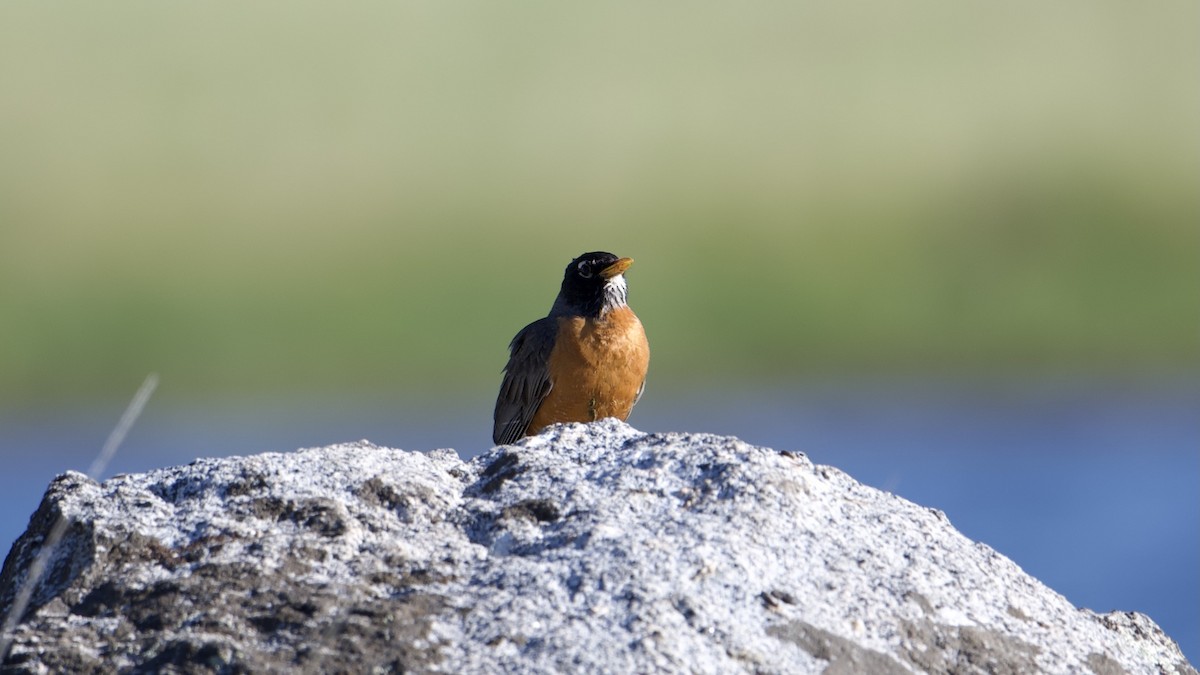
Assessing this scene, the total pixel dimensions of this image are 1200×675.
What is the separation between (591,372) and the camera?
7906mm

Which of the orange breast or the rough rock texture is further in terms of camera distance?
the orange breast

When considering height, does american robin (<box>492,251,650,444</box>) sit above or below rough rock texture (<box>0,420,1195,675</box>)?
above

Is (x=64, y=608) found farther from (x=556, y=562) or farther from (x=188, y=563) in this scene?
(x=556, y=562)

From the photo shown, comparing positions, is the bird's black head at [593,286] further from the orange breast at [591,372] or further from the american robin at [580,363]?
the orange breast at [591,372]

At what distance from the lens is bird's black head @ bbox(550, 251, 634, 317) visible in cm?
830

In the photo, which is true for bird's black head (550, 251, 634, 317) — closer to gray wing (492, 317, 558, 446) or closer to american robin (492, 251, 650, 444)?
american robin (492, 251, 650, 444)

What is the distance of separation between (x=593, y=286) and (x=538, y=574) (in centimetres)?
510

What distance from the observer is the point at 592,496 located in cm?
384

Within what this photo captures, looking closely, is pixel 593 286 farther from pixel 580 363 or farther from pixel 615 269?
pixel 580 363

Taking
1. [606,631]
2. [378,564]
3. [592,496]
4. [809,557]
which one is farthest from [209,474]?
[809,557]

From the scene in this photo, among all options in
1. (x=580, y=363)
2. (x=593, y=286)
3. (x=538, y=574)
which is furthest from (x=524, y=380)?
(x=538, y=574)

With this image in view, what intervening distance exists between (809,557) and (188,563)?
1614 mm

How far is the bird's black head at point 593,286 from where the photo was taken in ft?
27.2

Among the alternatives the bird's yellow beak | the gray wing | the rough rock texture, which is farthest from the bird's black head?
the rough rock texture
